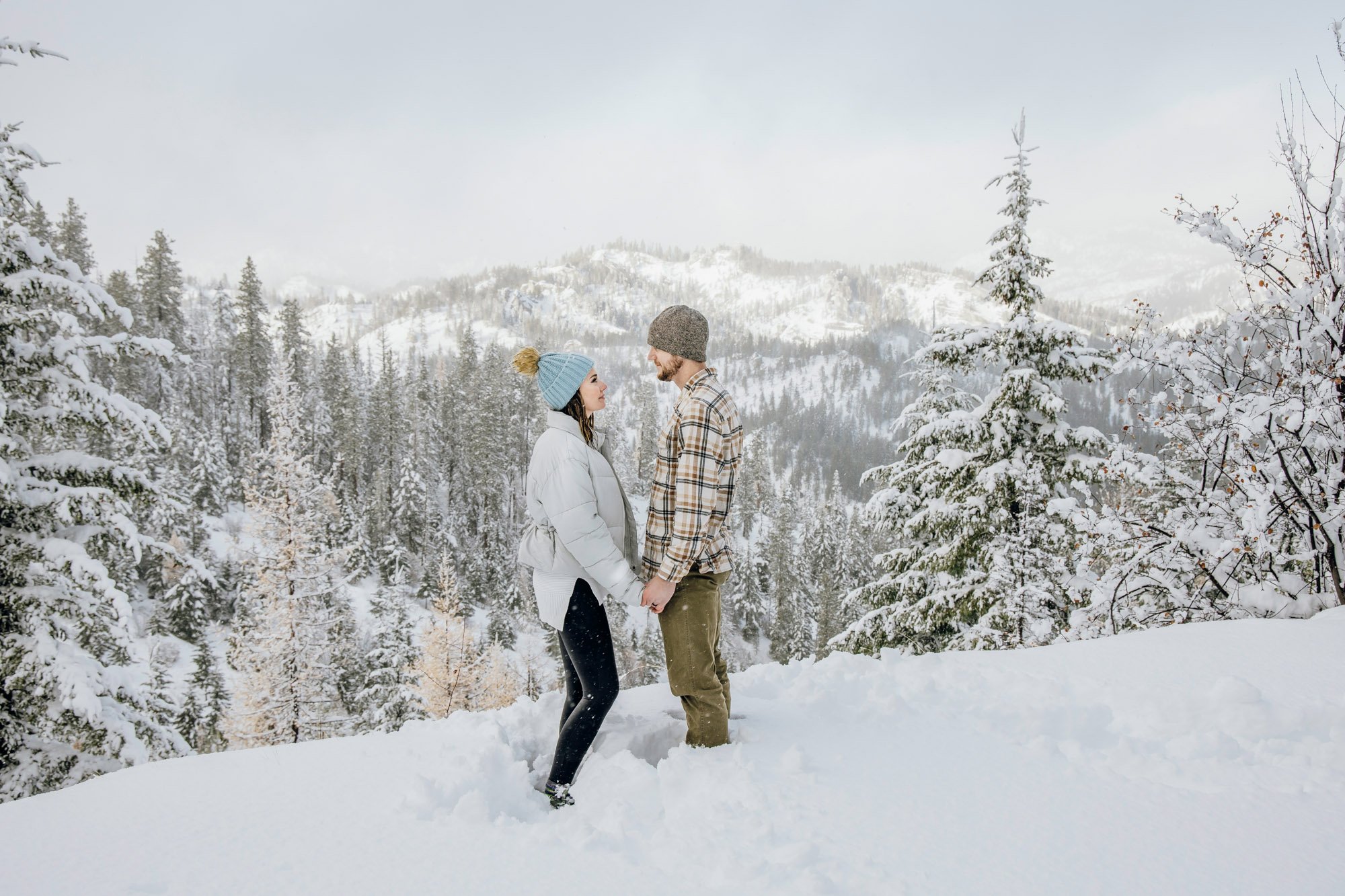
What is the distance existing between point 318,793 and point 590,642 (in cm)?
133

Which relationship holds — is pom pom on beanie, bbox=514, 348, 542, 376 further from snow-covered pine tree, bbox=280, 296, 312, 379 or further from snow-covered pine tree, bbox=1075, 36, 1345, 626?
snow-covered pine tree, bbox=280, 296, 312, 379

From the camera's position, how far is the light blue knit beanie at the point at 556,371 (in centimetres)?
298

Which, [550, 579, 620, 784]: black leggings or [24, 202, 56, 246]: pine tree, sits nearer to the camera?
[550, 579, 620, 784]: black leggings

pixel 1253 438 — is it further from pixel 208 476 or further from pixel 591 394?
pixel 208 476

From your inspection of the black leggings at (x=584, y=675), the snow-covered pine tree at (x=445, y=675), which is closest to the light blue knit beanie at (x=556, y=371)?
the black leggings at (x=584, y=675)

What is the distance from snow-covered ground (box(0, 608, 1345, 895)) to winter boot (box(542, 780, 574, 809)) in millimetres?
65

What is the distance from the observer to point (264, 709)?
12.6 m

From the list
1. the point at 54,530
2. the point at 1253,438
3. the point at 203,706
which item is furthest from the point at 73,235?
the point at 1253,438

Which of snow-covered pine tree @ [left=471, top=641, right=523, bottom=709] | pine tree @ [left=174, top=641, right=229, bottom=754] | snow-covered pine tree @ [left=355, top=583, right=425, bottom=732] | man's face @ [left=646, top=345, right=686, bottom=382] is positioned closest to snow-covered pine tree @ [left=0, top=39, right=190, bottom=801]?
man's face @ [left=646, top=345, right=686, bottom=382]

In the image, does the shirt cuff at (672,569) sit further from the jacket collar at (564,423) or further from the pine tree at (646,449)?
the pine tree at (646,449)

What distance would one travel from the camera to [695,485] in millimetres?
2865

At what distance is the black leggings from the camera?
286cm

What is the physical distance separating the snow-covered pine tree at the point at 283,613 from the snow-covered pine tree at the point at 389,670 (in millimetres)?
3547

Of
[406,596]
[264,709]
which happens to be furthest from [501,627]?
[264,709]
